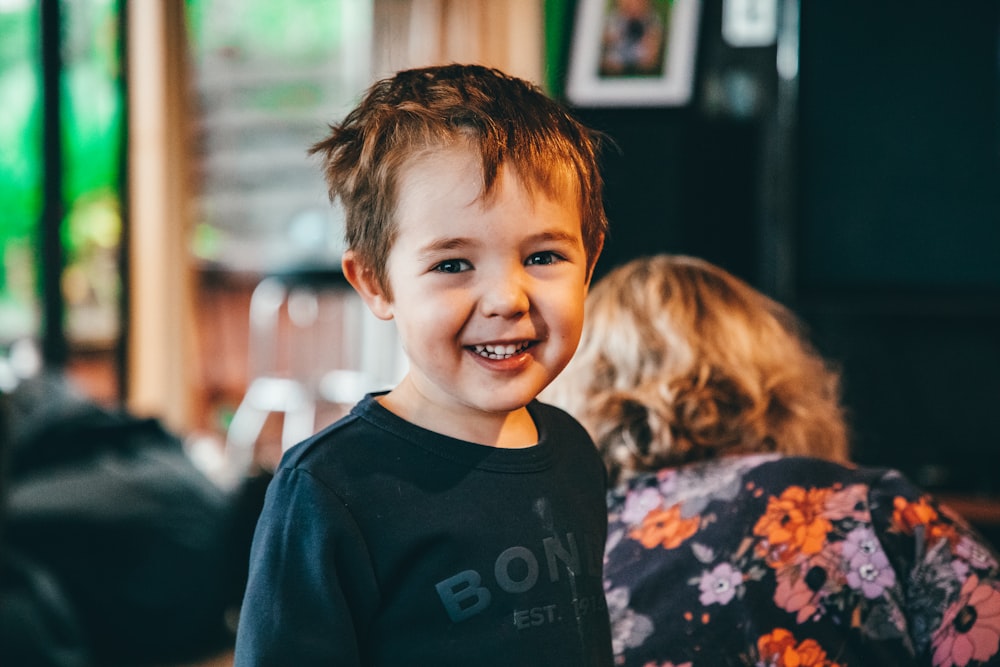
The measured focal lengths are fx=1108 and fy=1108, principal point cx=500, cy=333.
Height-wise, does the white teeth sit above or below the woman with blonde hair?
above

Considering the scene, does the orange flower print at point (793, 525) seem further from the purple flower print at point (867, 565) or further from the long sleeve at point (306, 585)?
the long sleeve at point (306, 585)

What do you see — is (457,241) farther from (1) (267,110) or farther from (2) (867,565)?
(1) (267,110)

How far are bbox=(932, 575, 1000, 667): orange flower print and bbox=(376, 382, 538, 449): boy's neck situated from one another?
0.50m

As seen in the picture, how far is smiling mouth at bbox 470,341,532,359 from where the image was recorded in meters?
0.68

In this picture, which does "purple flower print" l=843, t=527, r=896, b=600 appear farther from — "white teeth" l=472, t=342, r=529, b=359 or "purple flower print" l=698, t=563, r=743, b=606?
"white teeth" l=472, t=342, r=529, b=359

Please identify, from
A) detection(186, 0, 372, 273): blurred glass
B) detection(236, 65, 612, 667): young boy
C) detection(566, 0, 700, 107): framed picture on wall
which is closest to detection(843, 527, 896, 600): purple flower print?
detection(236, 65, 612, 667): young boy

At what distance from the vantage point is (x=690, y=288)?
4.28 ft

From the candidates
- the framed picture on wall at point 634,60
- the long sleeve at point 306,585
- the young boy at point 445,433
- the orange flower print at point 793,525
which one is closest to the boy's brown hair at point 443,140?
the young boy at point 445,433

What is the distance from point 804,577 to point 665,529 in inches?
5.8

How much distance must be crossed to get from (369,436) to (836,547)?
1.82ft

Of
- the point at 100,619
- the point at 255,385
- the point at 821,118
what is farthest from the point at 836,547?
the point at 255,385

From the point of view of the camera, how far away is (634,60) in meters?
2.70

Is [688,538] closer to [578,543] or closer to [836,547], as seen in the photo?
[836,547]

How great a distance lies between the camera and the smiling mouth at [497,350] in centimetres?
68
